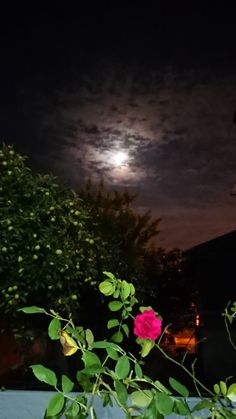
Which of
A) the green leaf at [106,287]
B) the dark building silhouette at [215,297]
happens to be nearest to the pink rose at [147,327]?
the green leaf at [106,287]

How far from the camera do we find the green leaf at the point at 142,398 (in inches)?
61.1

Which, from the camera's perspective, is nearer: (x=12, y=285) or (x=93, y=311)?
(x=12, y=285)

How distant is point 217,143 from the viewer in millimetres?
9875

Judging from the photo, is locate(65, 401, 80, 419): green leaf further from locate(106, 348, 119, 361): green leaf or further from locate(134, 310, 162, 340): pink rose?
locate(134, 310, 162, 340): pink rose

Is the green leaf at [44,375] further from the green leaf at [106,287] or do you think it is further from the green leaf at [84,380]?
the green leaf at [106,287]

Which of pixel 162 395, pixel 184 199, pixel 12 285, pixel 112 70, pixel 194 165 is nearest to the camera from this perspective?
pixel 162 395

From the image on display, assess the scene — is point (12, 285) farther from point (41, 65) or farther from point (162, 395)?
point (41, 65)

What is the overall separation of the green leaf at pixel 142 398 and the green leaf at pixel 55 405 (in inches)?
11.2

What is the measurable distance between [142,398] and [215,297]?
10.5 metres

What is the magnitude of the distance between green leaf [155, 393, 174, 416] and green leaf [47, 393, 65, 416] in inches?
Result: 11.1

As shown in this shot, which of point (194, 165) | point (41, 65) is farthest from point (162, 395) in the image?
point (194, 165)

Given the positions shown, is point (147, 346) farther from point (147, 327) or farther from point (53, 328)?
point (53, 328)

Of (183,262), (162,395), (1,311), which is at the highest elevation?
(183,262)

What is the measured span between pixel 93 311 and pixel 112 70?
12.9ft
